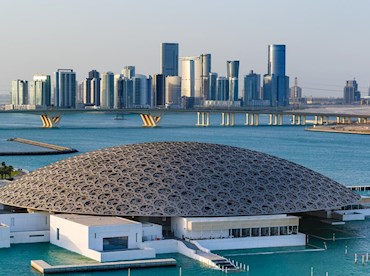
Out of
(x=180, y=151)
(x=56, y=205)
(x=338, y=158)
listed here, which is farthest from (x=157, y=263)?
(x=338, y=158)

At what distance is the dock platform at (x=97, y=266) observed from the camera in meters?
28.2

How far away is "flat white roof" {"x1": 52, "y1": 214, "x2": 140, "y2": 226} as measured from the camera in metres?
31.2

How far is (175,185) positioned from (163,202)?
1.20 metres

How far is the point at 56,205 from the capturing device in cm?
3375

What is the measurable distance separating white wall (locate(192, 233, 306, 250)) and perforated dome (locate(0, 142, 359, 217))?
1.09 meters

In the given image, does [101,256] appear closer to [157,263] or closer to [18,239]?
[157,263]

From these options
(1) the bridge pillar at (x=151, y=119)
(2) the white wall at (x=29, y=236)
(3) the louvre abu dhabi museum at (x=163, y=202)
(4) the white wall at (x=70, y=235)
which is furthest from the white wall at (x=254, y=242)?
(1) the bridge pillar at (x=151, y=119)

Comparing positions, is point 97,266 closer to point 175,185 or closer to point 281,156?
point 175,185

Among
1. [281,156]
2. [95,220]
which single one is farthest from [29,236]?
[281,156]

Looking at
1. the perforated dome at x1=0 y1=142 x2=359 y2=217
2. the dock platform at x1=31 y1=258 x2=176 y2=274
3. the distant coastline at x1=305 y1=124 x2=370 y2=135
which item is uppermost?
the perforated dome at x1=0 y1=142 x2=359 y2=217

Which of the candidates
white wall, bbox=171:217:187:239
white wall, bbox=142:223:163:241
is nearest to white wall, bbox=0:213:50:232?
white wall, bbox=142:223:163:241

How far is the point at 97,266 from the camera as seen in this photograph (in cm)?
2867

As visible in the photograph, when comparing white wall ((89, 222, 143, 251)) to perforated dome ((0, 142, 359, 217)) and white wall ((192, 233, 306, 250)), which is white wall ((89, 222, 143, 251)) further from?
white wall ((192, 233, 306, 250))

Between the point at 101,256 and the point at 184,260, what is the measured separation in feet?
8.66
